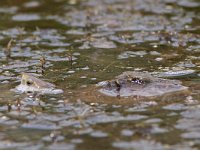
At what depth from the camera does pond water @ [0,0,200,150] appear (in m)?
4.64

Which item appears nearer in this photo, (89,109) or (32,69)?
(89,109)

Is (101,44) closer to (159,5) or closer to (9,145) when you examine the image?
(159,5)

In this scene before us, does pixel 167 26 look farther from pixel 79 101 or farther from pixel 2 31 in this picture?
pixel 79 101

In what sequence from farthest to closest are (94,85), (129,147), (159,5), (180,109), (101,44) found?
(159,5) → (101,44) → (94,85) → (180,109) → (129,147)

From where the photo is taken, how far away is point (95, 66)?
6910mm

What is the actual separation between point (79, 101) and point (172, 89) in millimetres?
970

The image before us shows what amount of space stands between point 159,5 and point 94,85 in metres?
4.41

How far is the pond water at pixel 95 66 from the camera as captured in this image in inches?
183

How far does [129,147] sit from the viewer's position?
435 cm

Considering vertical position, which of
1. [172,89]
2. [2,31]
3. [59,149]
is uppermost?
[2,31]

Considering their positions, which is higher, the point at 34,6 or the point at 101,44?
the point at 34,6

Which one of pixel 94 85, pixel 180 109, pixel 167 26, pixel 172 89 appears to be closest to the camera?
pixel 180 109

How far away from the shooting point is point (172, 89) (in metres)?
5.57

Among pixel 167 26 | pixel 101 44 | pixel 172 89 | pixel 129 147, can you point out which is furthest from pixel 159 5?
pixel 129 147
